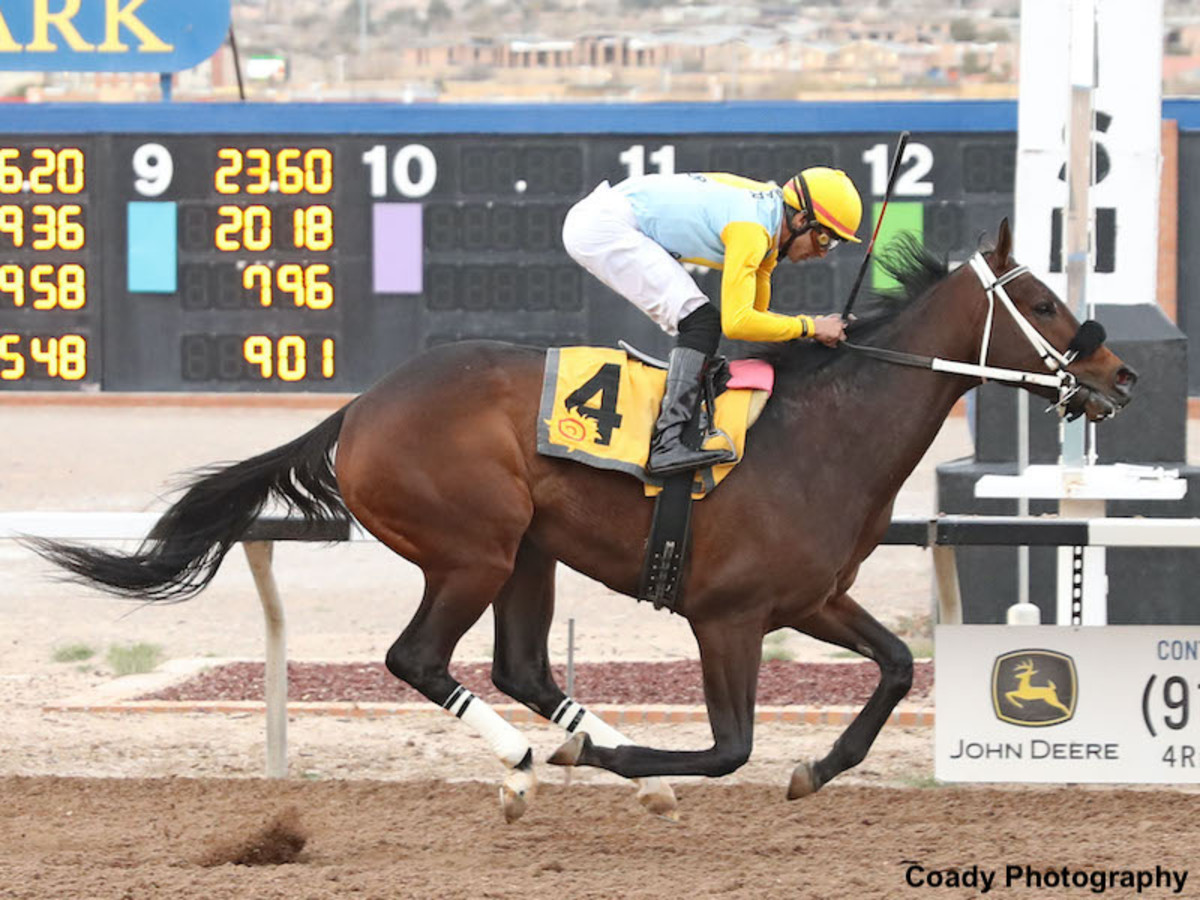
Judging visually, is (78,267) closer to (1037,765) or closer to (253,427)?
(253,427)

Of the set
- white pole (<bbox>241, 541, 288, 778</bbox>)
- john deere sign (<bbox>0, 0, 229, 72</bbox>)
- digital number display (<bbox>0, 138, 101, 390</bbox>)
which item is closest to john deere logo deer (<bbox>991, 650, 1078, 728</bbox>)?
white pole (<bbox>241, 541, 288, 778</bbox>)

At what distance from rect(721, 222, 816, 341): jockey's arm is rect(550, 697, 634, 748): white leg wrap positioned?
1.04 metres

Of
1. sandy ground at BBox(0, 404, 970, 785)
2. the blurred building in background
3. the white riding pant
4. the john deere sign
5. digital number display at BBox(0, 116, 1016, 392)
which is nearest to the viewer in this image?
the white riding pant

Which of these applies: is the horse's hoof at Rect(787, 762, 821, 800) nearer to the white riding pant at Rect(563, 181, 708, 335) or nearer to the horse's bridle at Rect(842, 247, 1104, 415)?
the horse's bridle at Rect(842, 247, 1104, 415)

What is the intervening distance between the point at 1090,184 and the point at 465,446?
2.40 meters

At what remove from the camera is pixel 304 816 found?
5453mm

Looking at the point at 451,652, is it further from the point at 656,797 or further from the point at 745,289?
the point at 745,289

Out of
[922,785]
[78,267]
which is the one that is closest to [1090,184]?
[922,785]

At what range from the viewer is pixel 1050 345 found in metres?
5.23

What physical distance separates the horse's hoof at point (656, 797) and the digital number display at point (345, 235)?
27.2 ft

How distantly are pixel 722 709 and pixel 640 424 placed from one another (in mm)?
701

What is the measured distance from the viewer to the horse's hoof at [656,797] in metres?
5.20

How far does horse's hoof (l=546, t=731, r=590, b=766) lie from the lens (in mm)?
5238

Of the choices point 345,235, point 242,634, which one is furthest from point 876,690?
point 345,235
